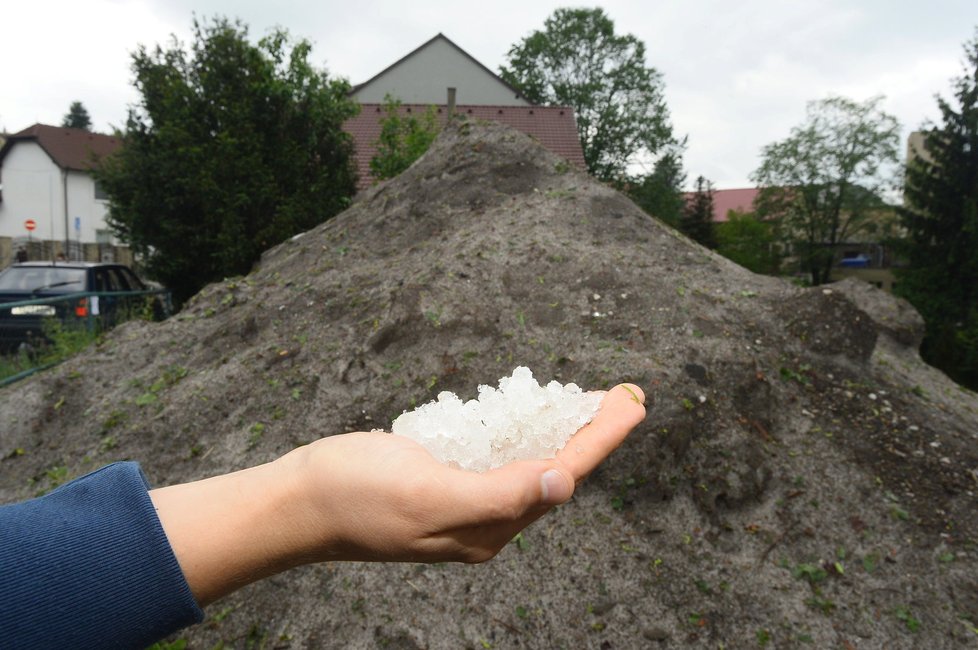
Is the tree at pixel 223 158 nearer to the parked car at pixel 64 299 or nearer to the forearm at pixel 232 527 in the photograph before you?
the parked car at pixel 64 299

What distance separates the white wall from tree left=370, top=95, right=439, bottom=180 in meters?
34.3

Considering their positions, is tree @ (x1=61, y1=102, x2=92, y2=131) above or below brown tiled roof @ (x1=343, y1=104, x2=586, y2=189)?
above

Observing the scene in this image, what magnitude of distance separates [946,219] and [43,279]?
26.5 m

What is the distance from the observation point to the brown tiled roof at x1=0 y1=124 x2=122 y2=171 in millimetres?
39469

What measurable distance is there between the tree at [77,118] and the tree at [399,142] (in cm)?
7587

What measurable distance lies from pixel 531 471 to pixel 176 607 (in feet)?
2.57

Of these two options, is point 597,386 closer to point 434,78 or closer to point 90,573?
point 90,573

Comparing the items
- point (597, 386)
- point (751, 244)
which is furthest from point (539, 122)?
point (597, 386)

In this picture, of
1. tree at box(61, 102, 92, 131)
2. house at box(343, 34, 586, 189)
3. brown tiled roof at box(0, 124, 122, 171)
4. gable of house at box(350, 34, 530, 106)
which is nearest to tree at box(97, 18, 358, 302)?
house at box(343, 34, 586, 189)

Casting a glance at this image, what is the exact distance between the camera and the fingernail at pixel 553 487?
144 centimetres

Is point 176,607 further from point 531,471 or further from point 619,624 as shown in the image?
point 619,624

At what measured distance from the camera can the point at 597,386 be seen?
4.32 metres

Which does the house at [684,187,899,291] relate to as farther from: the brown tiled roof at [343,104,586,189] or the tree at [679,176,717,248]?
the brown tiled roof at [343,104,586,189]

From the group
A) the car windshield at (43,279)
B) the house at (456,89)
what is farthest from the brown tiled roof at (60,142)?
the car windshield at (43,279)
